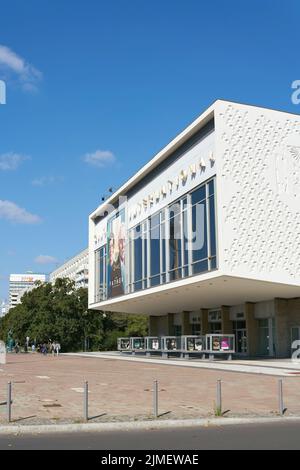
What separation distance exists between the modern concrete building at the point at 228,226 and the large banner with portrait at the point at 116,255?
11.0 feet

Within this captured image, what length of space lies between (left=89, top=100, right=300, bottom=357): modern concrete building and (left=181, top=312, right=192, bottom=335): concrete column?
3.66 meters

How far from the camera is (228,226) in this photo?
34188 millimetres

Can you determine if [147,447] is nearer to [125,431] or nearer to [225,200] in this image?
[125,431]

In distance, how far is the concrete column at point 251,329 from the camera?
4159cm

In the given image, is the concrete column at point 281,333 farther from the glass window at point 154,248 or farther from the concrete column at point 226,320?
the glass window at point 154,248

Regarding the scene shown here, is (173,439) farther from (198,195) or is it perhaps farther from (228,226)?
(198,195)

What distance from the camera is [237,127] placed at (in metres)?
35.7

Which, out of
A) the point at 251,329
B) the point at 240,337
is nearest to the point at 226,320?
the point at 240,337

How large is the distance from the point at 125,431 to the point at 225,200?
24.2 metres

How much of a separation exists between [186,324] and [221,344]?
14997 millimetres

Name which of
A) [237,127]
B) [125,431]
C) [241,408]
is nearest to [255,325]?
[237,127]

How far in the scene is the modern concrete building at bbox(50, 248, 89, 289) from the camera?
461ft

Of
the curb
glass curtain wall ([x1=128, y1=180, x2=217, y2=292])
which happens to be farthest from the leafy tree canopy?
the curb
